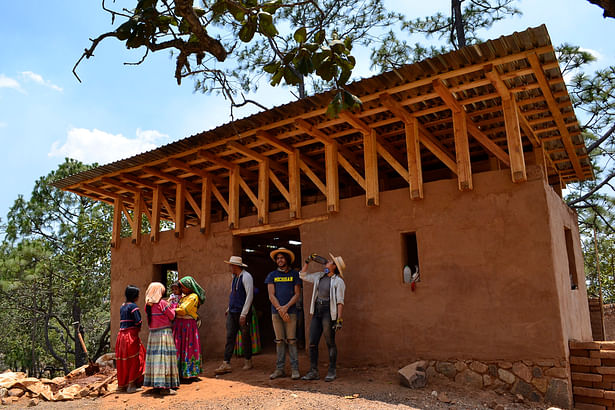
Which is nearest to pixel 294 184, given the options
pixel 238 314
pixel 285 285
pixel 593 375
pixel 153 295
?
pixel 285 285

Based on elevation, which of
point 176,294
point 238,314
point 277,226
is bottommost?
point 238,314

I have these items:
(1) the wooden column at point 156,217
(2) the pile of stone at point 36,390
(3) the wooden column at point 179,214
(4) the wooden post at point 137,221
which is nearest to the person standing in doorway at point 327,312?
(2) the pile of stone at point 36,390

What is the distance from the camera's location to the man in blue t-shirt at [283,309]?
7316 millimetres

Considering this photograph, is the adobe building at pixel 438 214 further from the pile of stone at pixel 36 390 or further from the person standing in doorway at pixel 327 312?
the pile of stone at pixel 36 390

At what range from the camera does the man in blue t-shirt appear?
24.0 feet

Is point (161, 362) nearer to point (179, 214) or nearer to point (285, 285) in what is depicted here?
point (285, 285)

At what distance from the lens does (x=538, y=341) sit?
639 cm

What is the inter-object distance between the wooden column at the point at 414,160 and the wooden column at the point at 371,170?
585 mm

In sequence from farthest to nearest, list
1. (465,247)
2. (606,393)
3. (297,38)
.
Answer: (465,247) → (606,393) → (297,38)

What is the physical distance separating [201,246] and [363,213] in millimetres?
3683

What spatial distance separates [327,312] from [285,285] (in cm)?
81

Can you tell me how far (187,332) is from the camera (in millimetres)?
7352

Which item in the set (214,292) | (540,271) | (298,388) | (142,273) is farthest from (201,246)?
(540,271)

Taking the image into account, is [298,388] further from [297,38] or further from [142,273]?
[142,273]
